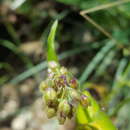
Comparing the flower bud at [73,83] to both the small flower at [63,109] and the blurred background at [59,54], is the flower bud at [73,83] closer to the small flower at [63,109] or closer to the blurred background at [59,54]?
the small flower at [63,109]

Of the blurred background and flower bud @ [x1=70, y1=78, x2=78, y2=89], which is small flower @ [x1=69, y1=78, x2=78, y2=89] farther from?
the blurred background

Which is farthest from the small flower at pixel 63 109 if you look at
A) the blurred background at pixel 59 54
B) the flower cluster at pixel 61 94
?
the blurred background at pixel 59 54

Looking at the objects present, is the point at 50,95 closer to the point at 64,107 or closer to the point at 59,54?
the point at 64,107

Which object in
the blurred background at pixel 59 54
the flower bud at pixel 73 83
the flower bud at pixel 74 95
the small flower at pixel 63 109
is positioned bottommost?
the small flower at pixel 63 109

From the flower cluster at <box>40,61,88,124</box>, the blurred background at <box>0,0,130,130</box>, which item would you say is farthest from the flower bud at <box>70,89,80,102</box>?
the blurred background at <box>0,0,130,130</box>

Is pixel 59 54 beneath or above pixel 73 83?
above

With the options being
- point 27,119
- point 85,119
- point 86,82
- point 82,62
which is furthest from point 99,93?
point 85,119

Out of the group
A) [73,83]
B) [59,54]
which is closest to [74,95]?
[73,83]
